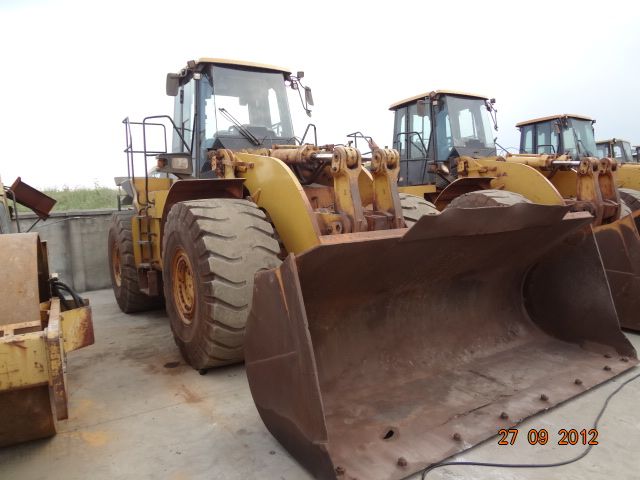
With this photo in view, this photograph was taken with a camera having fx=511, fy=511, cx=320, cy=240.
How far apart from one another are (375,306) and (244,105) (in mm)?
2803

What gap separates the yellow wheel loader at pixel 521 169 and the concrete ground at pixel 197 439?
169 cm

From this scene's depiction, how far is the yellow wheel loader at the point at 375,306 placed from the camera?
256 cm

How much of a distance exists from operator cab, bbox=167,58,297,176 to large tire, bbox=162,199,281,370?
133cm

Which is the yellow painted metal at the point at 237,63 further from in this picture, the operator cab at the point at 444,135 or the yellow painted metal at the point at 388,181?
the operator cab at the point at 444,135

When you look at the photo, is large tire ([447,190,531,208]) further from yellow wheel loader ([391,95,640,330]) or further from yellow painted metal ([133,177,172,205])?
yellow painted metal ([133,177,172,205])

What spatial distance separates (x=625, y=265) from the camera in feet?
15.8

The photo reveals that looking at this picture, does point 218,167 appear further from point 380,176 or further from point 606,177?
point 606,177

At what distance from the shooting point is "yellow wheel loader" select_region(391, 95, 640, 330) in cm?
484

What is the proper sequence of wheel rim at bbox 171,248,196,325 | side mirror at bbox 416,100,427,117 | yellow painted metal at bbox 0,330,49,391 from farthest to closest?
1. side mirror at bbox 416,100,427,117
2. wheel rim at bbox 171,248,196,325
3. yellow painted metal at bbox 0,330,49,391

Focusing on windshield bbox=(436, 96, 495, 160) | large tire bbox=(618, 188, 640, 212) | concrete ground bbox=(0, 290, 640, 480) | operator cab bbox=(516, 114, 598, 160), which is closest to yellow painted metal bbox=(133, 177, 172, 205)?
concrete ground bbox=(0, 290, 640, 480)

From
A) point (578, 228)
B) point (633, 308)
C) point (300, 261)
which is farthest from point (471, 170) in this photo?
point (300, 261)

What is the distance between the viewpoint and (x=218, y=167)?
185 inches

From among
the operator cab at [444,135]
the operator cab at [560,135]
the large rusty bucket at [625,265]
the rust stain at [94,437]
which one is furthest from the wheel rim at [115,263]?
the operator cab at [560,135]

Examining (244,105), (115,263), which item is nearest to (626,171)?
(244,105)
